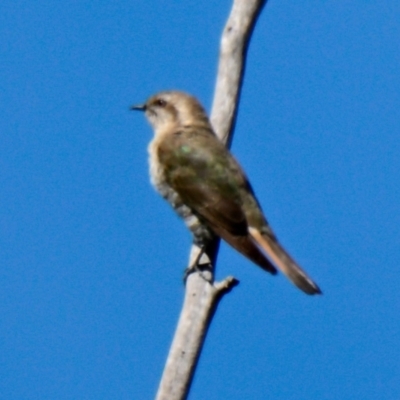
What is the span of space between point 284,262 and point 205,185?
45.2 inches

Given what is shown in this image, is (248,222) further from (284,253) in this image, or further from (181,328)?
(181,328)

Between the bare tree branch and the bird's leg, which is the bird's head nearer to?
the bare tree branch

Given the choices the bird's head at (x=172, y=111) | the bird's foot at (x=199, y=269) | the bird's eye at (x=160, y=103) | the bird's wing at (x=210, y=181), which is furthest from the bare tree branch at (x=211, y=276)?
the bird's eye at (x=160, y=103)

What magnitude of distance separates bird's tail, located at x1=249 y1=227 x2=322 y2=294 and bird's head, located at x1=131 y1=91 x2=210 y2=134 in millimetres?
1030

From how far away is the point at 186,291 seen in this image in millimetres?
8516

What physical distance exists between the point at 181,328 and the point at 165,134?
3.29 meters

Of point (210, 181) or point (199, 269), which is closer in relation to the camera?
point (199, 269)

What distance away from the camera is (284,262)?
9523mm

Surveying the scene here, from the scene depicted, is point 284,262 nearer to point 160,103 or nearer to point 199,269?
point 199,269

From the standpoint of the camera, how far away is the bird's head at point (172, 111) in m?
10.6

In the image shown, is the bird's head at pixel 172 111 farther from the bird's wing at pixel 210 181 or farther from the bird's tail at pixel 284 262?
the bird's tail at pixel 284 262

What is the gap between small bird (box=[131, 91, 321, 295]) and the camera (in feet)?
32.4

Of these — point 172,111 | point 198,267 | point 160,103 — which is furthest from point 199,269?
point 160,103

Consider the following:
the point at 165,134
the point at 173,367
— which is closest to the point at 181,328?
the point at 173,367
